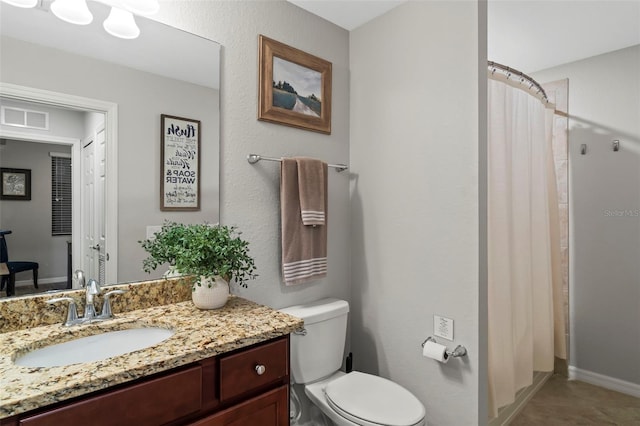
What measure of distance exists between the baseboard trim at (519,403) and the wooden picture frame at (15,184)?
2.40 meters

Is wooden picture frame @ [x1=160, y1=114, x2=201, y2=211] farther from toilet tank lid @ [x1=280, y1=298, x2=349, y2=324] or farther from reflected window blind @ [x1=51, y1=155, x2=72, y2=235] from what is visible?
toilet tank lid @ [x1=280, y1=298, x2=349, y2=324]

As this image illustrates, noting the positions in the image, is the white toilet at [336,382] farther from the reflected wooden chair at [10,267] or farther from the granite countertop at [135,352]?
the reflected wooden chair at [10,267]

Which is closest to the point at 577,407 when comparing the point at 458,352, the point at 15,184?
the point at 458,352

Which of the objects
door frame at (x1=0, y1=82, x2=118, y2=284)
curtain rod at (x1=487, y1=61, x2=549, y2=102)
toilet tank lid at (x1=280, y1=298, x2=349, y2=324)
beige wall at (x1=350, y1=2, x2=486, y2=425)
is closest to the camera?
door frame at (x1=0, y1=82, x2=118, y2=284)

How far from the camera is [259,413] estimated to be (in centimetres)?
122

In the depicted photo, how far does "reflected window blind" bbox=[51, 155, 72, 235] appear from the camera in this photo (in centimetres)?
132

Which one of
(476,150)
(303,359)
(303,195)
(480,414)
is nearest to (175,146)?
(303,195)

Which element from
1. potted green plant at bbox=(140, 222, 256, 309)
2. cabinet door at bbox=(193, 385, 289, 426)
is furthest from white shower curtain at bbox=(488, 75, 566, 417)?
potted green plant at bbox=(140, 222, 256, 309)

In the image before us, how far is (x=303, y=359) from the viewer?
1788mm

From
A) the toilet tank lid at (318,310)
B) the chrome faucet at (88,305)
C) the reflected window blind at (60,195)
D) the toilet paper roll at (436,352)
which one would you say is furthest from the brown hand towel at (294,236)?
the reflected window blind at (60,195)

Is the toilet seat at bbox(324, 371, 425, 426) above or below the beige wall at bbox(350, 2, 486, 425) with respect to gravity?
below

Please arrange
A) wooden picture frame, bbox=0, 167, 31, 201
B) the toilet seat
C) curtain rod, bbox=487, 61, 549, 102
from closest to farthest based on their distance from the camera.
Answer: wooden picture frame, bbox=0, 167, 31, 201
the toilet seat
curtain rod, bbox=487, 61, 549, 102

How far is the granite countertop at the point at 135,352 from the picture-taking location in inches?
32.7

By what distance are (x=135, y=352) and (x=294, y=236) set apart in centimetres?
98
